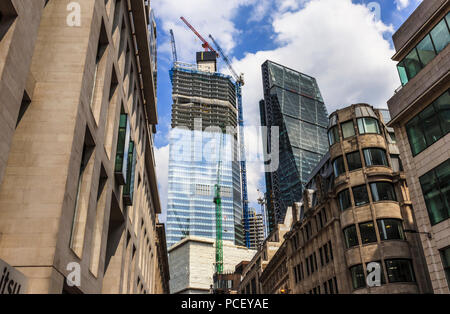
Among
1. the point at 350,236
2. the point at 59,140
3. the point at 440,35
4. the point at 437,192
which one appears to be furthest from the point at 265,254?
the point at 59,140

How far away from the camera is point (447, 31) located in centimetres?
Answer: 2531

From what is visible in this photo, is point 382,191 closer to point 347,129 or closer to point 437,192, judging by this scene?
point 347,129

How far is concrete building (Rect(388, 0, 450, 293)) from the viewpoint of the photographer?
80.9 ft

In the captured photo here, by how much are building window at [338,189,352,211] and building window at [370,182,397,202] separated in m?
2.59

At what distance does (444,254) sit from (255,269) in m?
68.9

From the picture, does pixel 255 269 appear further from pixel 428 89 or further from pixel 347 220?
pixel 428 89

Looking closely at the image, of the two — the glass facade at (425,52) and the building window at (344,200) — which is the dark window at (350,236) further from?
the glass facade at (425,52)

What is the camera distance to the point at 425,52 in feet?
90.5

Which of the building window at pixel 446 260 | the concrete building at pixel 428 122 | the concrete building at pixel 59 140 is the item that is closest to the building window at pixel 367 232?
the concrete building at pixel 428 122

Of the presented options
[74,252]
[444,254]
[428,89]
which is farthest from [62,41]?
[444,254]

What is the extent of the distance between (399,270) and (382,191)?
25.1ft

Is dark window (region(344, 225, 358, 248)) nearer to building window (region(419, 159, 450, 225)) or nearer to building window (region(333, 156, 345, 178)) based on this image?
building window (region(333, 156, 345, 178))

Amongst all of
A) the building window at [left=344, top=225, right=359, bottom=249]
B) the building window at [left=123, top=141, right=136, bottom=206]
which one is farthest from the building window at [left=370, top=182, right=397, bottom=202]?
the building window at [left=123, top=141, right=136, bottom=206]

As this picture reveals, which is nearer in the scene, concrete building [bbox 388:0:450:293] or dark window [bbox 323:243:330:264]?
concrete building [bbox 388:0:450:293]
